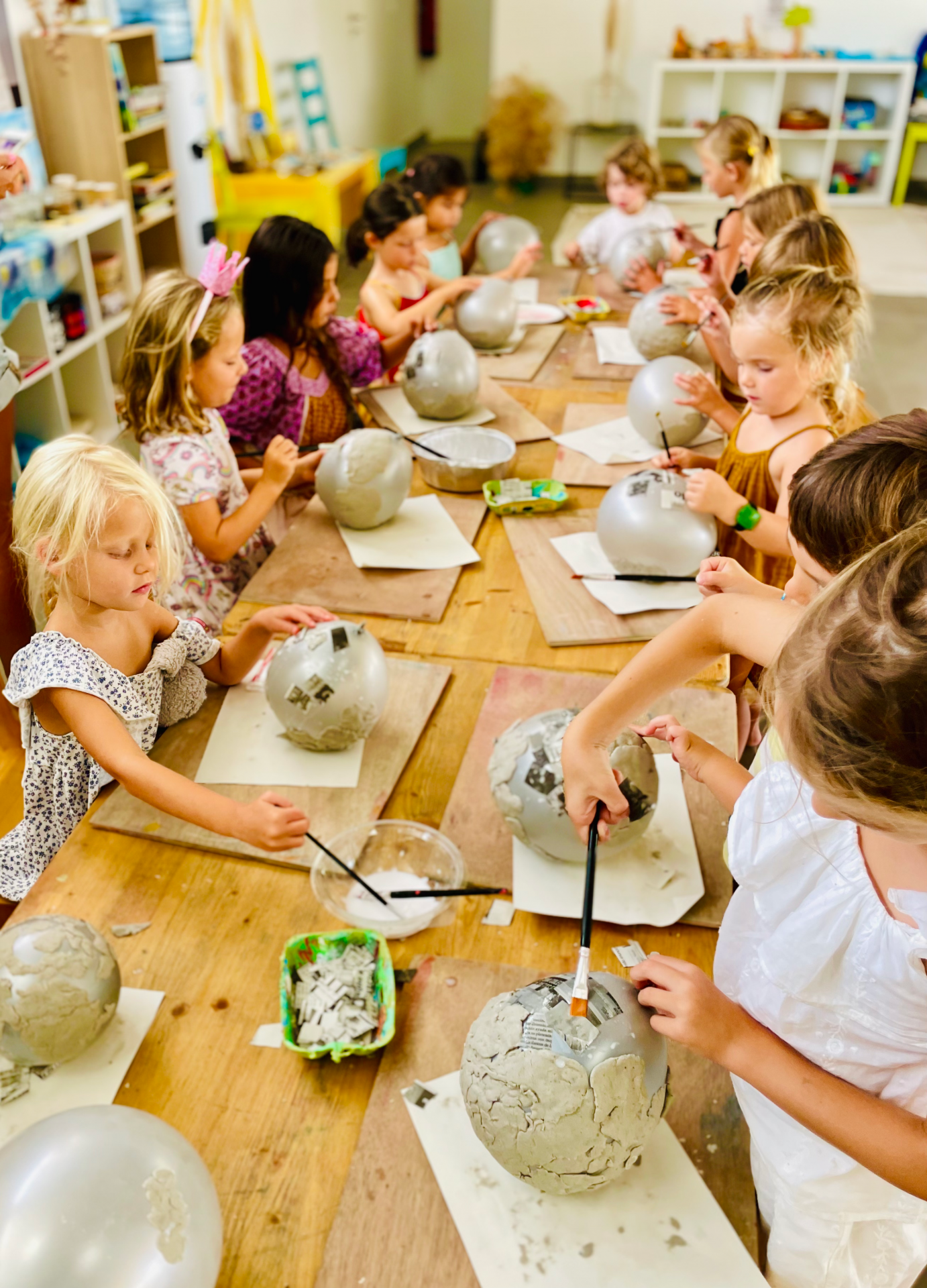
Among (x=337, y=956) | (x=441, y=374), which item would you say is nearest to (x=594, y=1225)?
(x=337, y=956)

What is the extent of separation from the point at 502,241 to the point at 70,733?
266 centimetres

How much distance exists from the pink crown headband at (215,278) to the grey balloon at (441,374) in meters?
0.51

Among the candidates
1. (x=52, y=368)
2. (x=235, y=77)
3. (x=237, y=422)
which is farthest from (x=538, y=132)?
(x=237, y=422)

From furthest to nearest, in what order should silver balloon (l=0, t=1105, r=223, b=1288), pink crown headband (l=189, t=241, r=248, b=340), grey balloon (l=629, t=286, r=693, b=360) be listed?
1. grey balloon (l=629, t=286, r=693, b=360)
2. pink crown headband (l=189, t=241, r=248, b=340)
3. silver balloon (l=0, t=1105, r=223, b=1288)

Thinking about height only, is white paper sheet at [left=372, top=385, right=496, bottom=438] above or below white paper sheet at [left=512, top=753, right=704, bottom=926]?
above

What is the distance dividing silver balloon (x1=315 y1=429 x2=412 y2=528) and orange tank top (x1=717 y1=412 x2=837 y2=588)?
632 mm

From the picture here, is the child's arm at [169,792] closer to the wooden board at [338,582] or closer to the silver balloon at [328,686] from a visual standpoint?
the silver balloon at [328,686]

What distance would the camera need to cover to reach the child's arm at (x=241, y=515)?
1856 millimetres

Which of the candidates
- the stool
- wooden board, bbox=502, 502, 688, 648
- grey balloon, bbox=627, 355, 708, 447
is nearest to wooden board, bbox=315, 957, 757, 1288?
wooden board, bbox=502, 502, 688, 648

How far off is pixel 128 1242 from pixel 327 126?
23.1 ft

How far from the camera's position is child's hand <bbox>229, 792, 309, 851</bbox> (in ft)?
3.66

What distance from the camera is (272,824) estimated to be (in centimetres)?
112

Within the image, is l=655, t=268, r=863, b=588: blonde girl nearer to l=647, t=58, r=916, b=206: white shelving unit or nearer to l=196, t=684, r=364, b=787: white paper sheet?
l=196, t=684, r=364, b=787: white paper sheet

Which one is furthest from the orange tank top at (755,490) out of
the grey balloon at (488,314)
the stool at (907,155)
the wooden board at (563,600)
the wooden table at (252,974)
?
the stool at (907,155)
